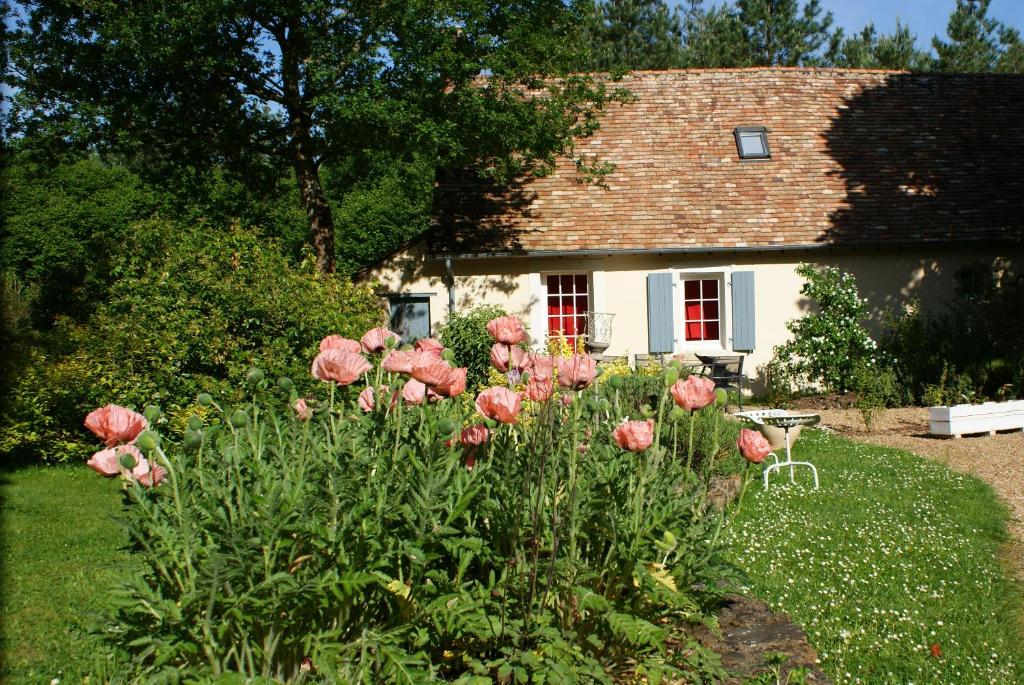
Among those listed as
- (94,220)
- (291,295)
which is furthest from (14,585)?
(94,220)

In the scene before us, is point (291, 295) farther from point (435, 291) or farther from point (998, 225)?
point (998, 225)

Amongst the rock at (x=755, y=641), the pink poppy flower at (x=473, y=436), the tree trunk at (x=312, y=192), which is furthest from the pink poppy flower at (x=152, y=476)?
the tree trunk at (x=312, y=192)

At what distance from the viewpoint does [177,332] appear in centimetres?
817

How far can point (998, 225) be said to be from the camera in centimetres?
1450

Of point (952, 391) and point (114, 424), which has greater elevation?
point (114, 424)

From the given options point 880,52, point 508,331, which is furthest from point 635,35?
point 508,331

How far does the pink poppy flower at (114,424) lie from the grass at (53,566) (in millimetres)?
228

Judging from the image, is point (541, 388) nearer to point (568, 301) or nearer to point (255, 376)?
point (255, 376)

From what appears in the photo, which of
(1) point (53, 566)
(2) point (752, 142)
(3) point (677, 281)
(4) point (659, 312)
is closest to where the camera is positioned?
(1) point (53, 566)

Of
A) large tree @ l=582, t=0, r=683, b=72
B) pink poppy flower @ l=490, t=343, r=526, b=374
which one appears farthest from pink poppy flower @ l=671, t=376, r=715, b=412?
large tree @ l=582, t=0, r=683, b=72

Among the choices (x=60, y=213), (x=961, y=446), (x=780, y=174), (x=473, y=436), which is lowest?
(x=961, y=446)

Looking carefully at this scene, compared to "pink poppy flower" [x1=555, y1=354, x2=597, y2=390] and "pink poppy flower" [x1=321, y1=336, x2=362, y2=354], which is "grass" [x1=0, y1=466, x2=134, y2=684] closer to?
"pink poppy flower" [x1=321, y1=336, x2=362, y2=354]

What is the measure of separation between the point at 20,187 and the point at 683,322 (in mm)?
18137

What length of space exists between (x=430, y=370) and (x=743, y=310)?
12.5 m
